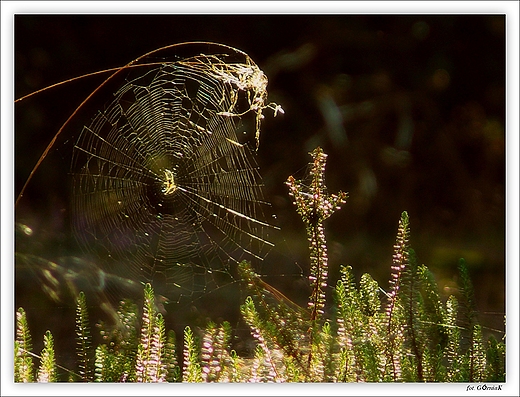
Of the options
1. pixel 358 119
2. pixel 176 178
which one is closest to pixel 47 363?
pixel 176 178

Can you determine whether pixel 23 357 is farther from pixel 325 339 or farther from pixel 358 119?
pixel 358 119

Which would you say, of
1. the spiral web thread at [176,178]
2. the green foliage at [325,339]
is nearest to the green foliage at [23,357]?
the green foliage at [325,339]

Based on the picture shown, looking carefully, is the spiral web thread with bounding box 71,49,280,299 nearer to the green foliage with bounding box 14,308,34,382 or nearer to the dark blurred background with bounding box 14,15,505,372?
the dark blurred background with bounding box 14,15,505,372

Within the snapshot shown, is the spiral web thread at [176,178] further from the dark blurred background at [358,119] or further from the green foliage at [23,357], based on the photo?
the green foliage at [23,357]

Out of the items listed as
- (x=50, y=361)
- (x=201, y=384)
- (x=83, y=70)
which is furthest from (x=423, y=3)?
(x=50, y=361)

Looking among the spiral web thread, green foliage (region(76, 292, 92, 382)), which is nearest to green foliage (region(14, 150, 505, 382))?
green foliage (region(76, 292, 92, 382))

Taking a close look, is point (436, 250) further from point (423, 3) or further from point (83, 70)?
point (83, 70)
